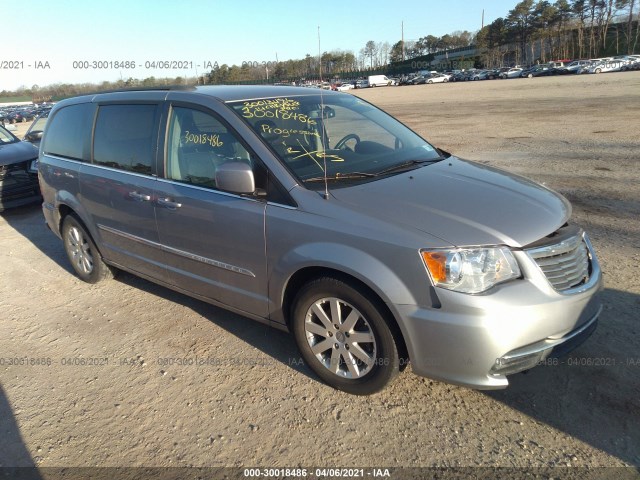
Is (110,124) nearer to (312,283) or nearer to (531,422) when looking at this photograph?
(312,283)

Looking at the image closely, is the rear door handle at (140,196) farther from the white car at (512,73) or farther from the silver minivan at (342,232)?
the white car at (512,73)

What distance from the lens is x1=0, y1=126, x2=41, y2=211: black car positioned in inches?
319

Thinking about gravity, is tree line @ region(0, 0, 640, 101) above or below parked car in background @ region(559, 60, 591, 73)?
above

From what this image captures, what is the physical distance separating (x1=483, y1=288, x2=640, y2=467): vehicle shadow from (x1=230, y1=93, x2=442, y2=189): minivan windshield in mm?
1655

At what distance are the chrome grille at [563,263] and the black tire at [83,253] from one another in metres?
4.06

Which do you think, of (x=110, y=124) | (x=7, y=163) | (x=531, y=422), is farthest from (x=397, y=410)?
(x=7, y=163)

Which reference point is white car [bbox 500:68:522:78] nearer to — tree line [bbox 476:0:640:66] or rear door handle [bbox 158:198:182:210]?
tree line [bbox 476:0:640:66]

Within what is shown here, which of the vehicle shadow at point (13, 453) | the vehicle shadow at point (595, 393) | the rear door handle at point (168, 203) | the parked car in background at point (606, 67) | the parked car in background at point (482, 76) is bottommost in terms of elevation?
the vehicle shadow at point (13, 453)

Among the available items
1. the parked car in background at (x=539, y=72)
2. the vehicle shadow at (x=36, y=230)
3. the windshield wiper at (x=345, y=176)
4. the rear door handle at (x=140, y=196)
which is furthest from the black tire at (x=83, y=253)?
the parked car in background at (x=539, y=72)

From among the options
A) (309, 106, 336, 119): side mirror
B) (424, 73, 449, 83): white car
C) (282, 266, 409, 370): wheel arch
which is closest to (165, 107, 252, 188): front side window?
(309, 106, 336, 119): side mirror

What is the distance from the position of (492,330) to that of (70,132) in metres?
4.51

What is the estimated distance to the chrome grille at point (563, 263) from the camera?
2.62 meters

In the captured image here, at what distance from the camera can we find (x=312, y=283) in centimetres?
294

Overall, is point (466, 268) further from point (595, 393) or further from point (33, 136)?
point (33, 136)
